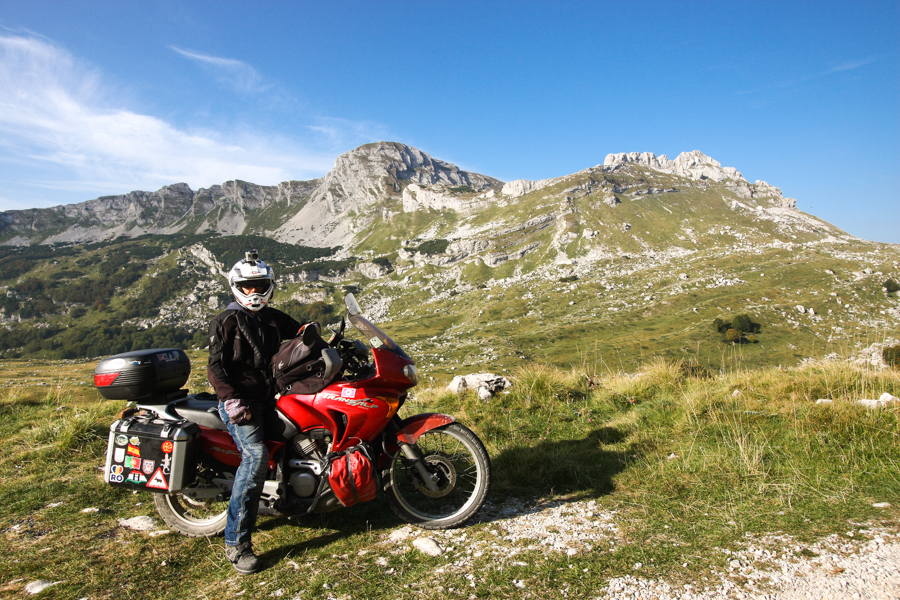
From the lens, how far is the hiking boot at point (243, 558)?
4.03 meters

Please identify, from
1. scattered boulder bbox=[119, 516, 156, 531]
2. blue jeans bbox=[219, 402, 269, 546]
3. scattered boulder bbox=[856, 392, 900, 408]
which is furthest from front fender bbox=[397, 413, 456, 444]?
scattered boulder bbox=[856, 392, 900, 408]

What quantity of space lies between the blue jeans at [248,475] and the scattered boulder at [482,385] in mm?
5594

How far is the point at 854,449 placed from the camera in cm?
515

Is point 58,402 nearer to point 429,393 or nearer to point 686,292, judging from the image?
point 429,393

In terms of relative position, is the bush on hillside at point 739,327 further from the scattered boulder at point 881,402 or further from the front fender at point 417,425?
the front fender at point 417,425

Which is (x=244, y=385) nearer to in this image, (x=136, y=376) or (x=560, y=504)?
(x=136, y=376)

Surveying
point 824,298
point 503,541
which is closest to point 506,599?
point 503,541

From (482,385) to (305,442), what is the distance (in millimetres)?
5494

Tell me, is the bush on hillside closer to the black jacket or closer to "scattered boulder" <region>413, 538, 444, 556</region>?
"scattered boulder" <region>413, 538, 444, 556</region>

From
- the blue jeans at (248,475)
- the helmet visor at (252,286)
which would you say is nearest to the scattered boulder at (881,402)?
the blue jeans at (248,475)

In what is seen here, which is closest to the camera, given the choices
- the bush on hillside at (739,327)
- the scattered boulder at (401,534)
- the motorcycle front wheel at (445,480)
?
the scattered boulder at (401,534)

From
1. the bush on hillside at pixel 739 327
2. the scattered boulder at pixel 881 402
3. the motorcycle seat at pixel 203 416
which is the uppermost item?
the motorcycle seat at pixel 203 416

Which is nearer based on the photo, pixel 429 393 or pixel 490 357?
pixel 429 393

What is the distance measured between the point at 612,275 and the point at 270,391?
645 ft
